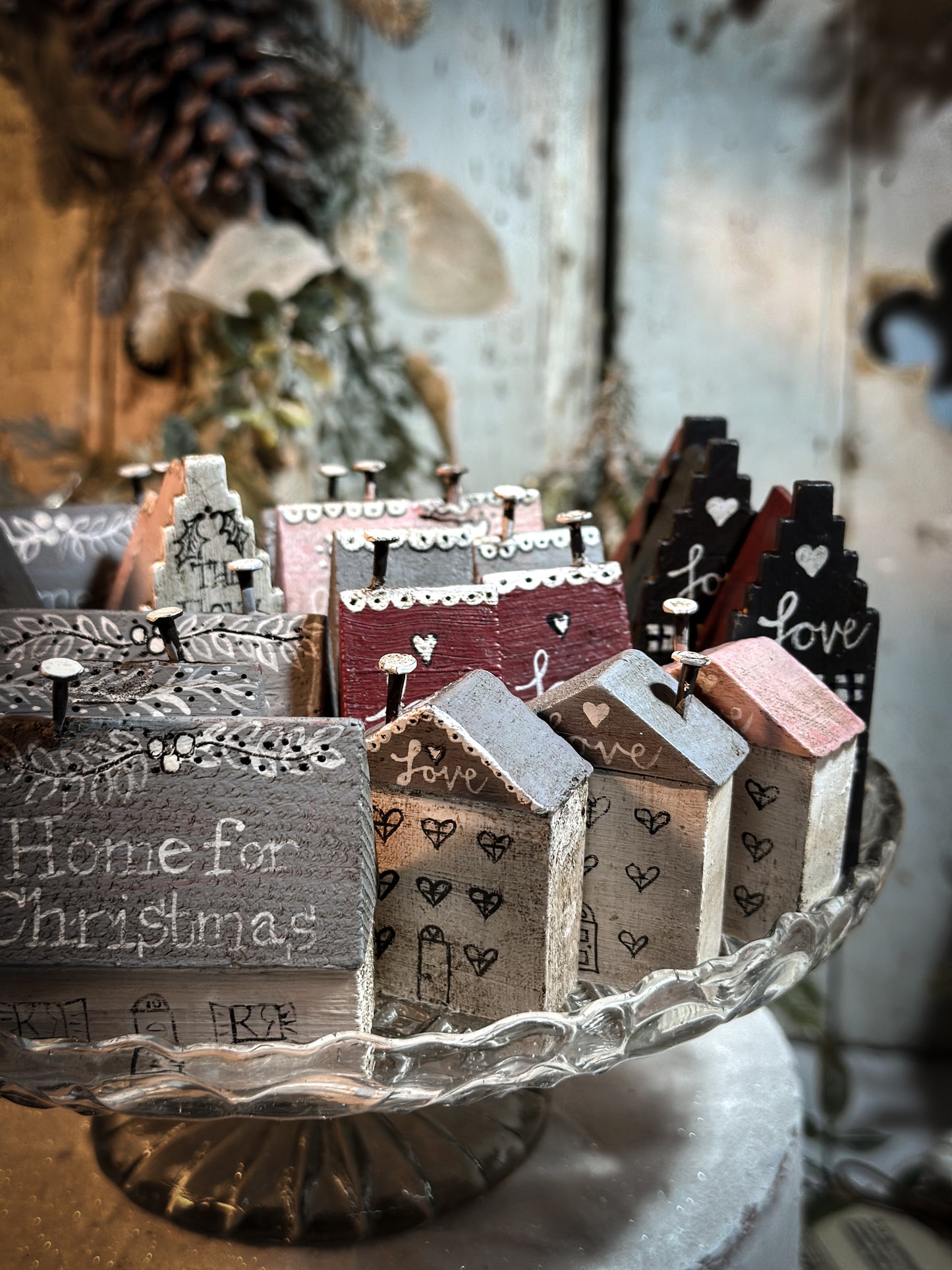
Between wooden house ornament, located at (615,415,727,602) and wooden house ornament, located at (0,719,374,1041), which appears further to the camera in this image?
wooden house ornament, located at (615,415,727,602)

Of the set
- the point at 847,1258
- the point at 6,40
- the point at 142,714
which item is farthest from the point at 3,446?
the point at 847,1258

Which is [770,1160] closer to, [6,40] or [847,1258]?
[847,1258]

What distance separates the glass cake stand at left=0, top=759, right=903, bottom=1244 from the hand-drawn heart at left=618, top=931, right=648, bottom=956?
1.1 inches

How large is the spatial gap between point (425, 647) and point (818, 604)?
28cm

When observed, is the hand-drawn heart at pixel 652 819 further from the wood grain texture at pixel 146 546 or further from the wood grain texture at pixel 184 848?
the wood grain texture at pixel 146 546

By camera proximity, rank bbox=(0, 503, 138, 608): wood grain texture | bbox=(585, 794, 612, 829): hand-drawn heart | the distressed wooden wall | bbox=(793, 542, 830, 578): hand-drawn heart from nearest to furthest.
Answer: bbox=(585, 794, 612, 829): hand-drawn heart
bbox=(793, 542, 830, 578): hand-drawn heart
bbox=(0, 503, 138, 608): wood grain texture
the distressed wooden wall

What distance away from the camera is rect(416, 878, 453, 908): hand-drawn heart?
60 centimetres

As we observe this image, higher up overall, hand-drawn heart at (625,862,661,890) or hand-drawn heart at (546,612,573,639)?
hand-drawn heart at (546,612,573,639)

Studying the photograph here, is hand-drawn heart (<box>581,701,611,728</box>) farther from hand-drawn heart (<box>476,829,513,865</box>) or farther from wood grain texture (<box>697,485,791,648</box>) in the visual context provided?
wood grain texture (<box>697,485,791,648</box>)

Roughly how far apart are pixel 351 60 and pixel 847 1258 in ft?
5.99

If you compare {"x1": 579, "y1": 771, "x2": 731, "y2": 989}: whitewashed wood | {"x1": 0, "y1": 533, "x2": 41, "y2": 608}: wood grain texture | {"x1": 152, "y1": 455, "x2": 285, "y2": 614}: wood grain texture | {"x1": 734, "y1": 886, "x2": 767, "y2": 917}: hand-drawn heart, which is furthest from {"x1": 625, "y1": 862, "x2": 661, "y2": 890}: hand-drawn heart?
{"x1": 0, "y1": 533, "x2": 41, "y2": 608}: wood grain texture

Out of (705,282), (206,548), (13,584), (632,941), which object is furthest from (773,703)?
(705,282)

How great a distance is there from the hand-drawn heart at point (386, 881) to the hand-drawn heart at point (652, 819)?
14 centimetres

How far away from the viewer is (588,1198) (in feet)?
2.45
